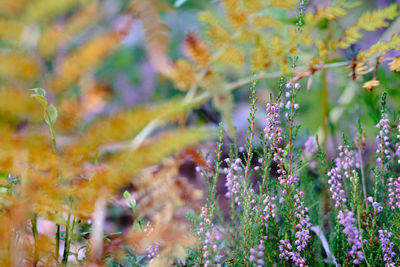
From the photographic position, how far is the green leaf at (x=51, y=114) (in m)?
0.44

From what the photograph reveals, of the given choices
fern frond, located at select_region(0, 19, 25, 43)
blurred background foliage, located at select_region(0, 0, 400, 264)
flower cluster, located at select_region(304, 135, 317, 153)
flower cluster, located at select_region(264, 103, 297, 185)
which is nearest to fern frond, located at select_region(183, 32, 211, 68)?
blurred background foliage, located at select_region(0, 0, 400, 264)

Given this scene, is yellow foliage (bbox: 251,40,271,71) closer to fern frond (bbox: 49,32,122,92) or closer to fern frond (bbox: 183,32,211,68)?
fern frond (bbox: 183,32,211,68)

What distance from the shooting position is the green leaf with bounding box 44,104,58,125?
1.44 ft

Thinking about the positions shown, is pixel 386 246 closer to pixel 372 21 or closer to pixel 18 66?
pixel 372 21

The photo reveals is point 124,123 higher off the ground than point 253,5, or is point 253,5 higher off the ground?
point 253,5

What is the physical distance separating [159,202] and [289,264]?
0.23 meters

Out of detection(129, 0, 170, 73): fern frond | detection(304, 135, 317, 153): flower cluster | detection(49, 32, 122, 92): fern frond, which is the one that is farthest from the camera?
detection(304, 135, 317, 153): flower cluster

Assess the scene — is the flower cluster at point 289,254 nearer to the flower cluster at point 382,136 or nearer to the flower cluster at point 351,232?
the flower cluster at point 351,232

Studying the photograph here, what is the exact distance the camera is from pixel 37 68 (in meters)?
0.41

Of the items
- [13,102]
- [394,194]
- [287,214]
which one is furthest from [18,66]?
[394,194]

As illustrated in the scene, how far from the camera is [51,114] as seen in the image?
17.6 inches

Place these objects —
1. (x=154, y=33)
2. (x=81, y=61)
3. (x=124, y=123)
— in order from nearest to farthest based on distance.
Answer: (x=124, y=123), (x=81, y=61), (x=154, y=33)

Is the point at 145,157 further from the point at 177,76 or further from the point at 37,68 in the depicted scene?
the point at 177,76

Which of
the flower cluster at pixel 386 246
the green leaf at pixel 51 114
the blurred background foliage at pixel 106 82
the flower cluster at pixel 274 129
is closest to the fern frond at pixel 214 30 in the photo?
the blurred background foliage at pixel 106 82
